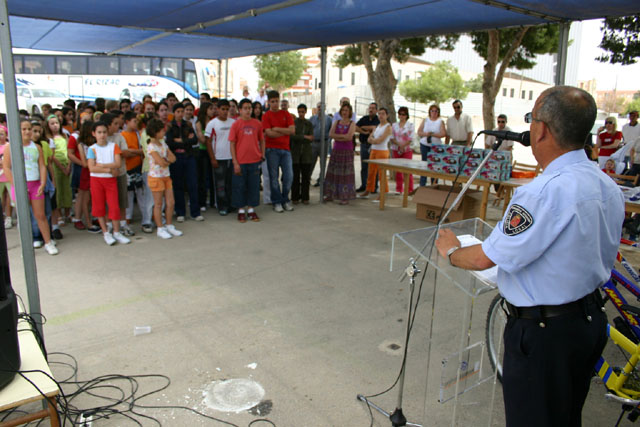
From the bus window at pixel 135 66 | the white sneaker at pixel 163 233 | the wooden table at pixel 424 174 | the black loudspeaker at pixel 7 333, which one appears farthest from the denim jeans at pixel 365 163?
the bus window at pixel 135 66

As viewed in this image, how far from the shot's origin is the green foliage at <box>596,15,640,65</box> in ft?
27.3

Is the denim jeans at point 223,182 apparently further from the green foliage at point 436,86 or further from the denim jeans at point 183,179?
the green foliage at point 436,86

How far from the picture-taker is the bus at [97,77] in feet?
63.3

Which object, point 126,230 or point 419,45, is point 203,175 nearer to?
point 126,230

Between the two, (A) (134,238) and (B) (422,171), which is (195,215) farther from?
(B) (422,171)

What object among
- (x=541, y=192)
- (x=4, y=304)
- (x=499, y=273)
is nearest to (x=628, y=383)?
(x=499, y=273)

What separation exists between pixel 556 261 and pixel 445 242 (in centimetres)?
46

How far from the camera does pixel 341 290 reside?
14.6ft

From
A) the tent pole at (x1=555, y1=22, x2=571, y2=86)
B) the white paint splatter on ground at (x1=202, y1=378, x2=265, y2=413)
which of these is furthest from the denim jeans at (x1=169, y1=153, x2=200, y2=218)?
the tent pole at (x1=555, y1=22, x2=571, y2=86)

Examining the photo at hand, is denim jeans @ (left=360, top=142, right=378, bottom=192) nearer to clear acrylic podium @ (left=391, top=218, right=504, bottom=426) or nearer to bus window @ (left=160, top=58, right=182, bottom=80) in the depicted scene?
clear acrylic podium @ (left=391, top=218, right=504, bottom=426)

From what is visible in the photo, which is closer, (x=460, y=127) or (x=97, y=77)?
(x=460, y=127)

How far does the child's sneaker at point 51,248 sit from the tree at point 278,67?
3689 cm

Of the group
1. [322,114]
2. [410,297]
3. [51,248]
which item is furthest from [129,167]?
[410,297]

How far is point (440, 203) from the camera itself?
674cm
